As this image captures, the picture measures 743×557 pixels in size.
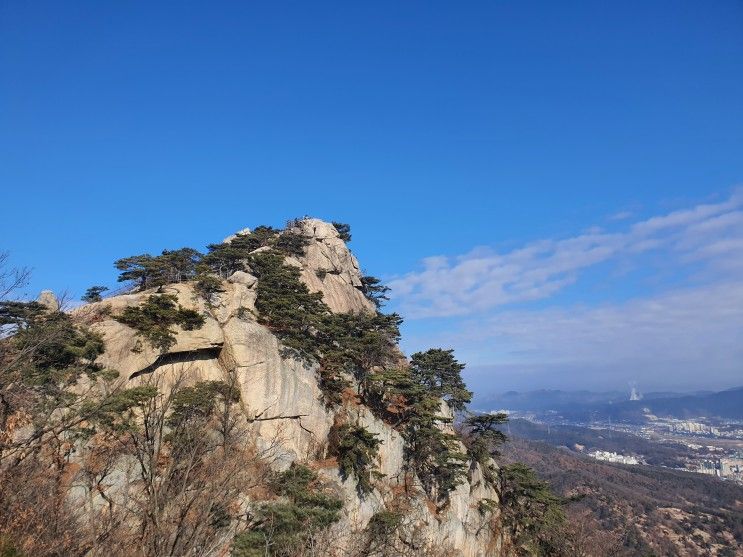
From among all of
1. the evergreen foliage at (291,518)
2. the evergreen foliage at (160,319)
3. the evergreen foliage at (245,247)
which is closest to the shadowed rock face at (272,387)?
the evergreen foliage at (160,319)

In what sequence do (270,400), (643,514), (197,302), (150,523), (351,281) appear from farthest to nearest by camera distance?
(643,514) < (351,281) < (197,302) < (270,400) < (150,523)

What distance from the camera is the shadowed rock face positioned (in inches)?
818

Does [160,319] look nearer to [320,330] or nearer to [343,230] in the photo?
[320,330]

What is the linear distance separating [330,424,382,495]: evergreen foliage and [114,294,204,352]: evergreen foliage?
10.2m

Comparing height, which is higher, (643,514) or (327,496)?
(327,496)

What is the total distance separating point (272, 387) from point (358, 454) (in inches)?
230

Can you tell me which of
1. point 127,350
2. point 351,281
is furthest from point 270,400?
point 351,281

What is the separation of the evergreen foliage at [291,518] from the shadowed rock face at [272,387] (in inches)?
55.4

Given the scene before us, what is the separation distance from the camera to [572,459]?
5300 inches

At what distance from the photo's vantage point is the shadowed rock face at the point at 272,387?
2078 cm

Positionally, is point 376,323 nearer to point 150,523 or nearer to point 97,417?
point 97,417

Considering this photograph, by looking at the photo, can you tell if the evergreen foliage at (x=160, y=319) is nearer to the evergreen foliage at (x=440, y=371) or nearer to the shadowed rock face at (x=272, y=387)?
the shadowed rock face at (x=272, y=387)

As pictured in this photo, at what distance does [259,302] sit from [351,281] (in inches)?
804

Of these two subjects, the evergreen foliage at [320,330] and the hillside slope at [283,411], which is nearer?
the hillside slope at [283,411]
